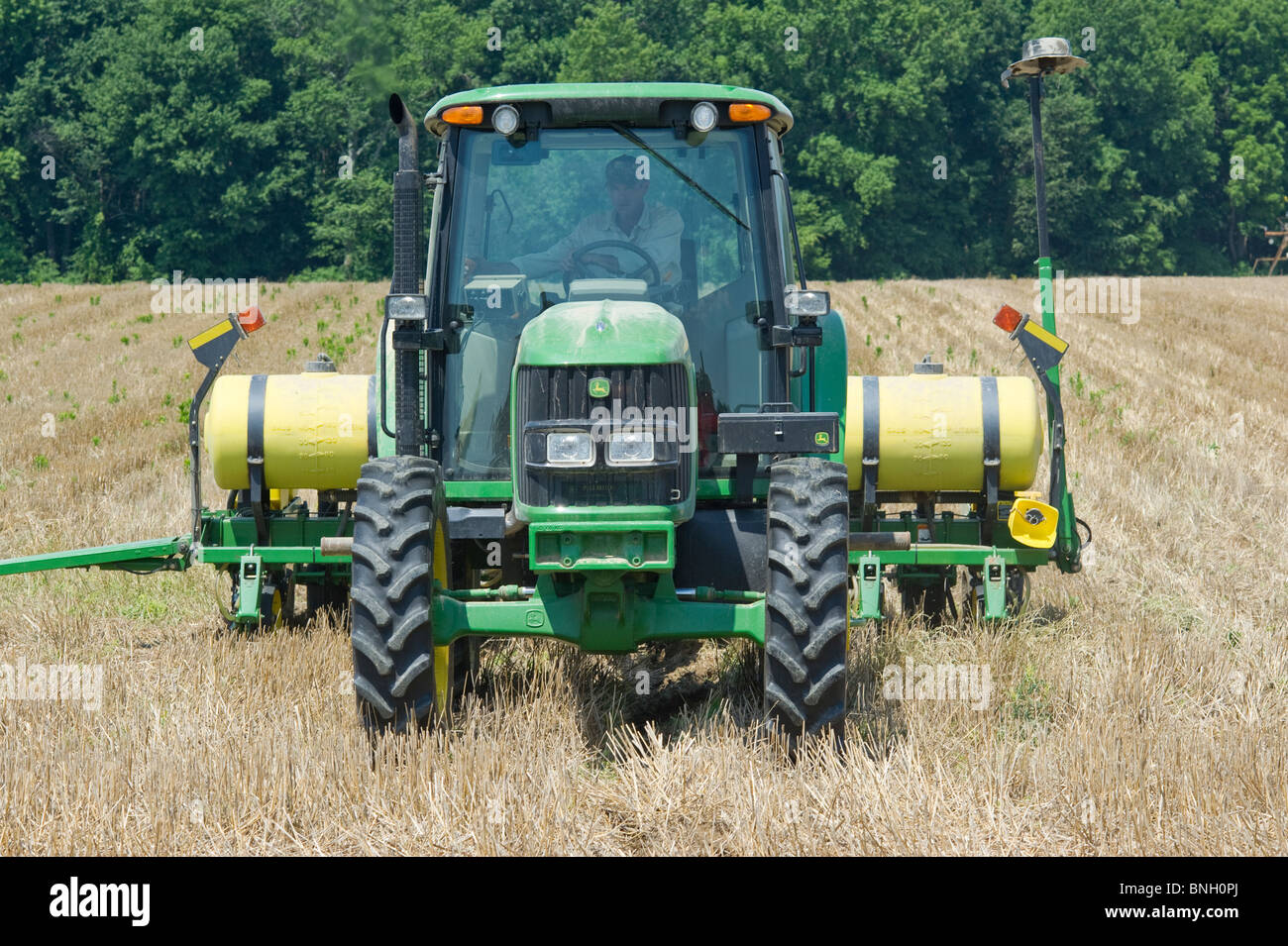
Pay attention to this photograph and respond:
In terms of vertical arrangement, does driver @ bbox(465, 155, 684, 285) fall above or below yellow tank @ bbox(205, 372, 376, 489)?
above

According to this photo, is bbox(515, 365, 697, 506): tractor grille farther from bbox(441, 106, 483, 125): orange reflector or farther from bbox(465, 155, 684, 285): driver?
bbox(441, 106, 483, 125): orange reflector

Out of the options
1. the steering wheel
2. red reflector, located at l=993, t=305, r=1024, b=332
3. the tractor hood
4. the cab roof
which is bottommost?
the tractor hood

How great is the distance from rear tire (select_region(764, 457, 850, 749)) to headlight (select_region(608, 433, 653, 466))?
48cm

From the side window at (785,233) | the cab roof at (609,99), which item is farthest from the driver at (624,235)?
the side window at (785,233)

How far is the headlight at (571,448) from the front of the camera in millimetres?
4633

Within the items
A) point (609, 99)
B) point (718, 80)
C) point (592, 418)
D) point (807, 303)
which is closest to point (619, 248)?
point (609, 99)

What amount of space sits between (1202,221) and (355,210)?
3301 centimetres

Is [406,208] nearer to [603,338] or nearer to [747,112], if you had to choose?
[603,338]

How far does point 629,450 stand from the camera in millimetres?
4645

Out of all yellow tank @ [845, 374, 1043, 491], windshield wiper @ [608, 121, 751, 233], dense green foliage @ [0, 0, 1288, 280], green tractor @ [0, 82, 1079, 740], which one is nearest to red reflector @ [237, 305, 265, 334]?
green tractor @ [0, 82, 1079, 740]

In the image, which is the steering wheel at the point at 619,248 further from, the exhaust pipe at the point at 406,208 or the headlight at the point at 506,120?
the exhaust pipe at the point at 406,208

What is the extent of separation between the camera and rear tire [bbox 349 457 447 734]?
4680mm

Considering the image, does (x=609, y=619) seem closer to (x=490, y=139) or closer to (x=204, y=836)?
(x=204, y=836)

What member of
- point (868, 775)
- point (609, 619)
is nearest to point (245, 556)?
point (609, 619)
